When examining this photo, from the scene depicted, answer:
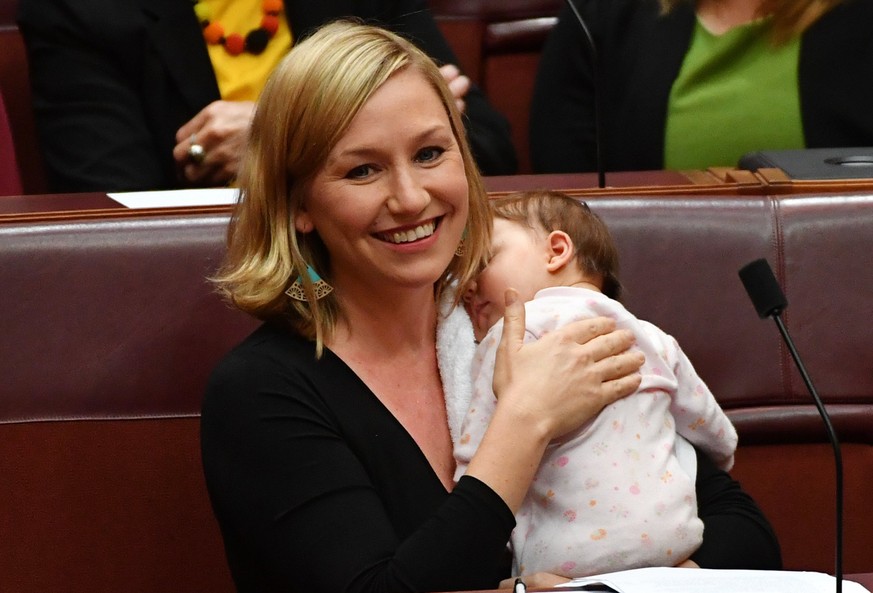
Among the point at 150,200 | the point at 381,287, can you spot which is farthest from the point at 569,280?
the point at 150,200

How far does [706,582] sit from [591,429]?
22 cm

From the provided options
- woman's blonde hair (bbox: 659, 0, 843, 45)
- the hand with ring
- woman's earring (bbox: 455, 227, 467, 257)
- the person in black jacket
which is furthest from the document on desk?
woman's blonde hair (bbox: 659, 0, 843, 45)

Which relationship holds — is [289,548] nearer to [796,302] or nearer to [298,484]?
[298,484]

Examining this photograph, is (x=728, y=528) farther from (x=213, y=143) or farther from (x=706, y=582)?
(x=213, y=143)

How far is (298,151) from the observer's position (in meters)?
1.26

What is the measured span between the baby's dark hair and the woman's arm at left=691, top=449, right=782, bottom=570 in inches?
8.1

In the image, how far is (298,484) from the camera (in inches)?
47.0

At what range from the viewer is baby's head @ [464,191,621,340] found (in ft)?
4.42

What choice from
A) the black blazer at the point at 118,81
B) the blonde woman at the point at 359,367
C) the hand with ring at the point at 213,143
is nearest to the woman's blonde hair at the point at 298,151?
the blonde woman at the point at 359,367

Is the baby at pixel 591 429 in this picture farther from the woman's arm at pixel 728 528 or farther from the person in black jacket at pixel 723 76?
the person in black jacket at pixel 723 76

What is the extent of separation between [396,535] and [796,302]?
24.0 inches

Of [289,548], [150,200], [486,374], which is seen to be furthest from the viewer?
[150,200]

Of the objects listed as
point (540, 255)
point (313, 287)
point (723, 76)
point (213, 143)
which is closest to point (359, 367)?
point (313, 287)

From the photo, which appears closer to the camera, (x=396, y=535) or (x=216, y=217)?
(x=396, y=535)
